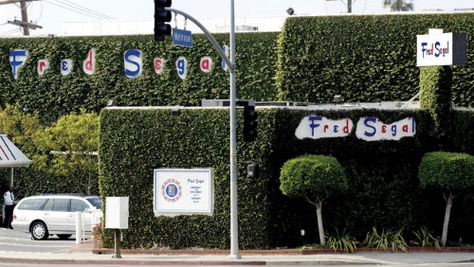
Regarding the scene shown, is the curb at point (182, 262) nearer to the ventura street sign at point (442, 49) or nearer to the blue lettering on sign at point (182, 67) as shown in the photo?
the ventura street sign at point (442, 49)

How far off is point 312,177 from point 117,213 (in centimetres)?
605

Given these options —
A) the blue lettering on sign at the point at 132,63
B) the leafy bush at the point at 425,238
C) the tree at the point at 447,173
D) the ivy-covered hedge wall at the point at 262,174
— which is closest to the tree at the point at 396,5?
the blue lettering on sign at the point at 132,63

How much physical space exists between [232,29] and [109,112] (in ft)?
18.2

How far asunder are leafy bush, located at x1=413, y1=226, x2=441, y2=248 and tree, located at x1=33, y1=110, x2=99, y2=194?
1857cm

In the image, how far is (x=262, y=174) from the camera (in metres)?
32.3

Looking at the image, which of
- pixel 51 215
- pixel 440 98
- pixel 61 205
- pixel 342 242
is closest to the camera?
pixel 342 242

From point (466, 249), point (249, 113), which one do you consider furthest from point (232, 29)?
point (466, 249)

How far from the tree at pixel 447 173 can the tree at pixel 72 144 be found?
19001 millimetres

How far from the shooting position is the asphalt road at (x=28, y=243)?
34.4m

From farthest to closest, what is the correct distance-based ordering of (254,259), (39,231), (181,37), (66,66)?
1. (66,66)
2. (39,231)
3. (254,259)
4. (181,37)

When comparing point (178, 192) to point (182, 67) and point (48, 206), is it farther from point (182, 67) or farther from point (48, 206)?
point (182, 67)

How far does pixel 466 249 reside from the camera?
105ft

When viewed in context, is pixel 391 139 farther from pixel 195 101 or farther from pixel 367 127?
pixel 195 101

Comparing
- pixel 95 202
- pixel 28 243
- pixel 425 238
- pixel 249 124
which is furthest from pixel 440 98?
pixel 28 243
